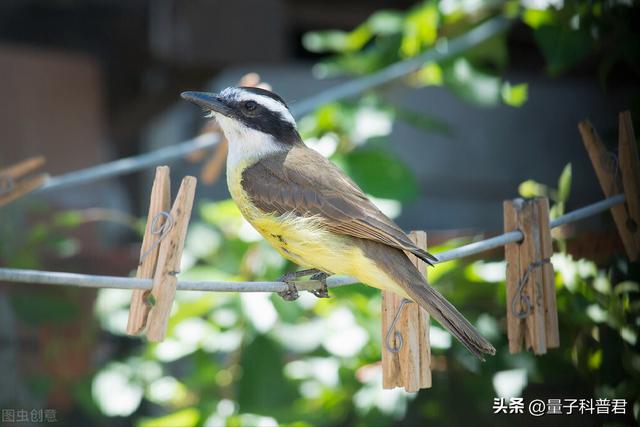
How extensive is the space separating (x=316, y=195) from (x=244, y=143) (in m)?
0.45

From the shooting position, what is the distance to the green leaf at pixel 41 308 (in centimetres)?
490

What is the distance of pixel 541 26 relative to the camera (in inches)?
166

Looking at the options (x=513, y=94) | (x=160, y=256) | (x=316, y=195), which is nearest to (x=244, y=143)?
(x=316, y=195)

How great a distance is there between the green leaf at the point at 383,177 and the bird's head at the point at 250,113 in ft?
2.38

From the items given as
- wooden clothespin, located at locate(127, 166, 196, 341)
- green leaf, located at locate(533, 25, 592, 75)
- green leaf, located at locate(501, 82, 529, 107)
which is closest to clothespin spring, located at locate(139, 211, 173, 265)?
wooden clothespin, located at locate(127, 166, 196, 341)

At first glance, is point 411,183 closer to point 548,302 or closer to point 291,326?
point 291,326

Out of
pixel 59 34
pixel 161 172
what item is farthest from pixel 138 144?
pixel 161 172

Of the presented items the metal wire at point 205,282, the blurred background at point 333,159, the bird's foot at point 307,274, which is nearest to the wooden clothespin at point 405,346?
the metal wire at point 205,282

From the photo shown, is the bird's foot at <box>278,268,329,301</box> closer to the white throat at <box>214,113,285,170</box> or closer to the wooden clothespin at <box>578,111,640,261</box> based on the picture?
the white throat at <box>214,113,285,170</box>

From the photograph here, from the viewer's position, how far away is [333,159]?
4352 mm

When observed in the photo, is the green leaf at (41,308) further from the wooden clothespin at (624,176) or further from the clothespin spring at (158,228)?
the wooden clothespin at (624,176)

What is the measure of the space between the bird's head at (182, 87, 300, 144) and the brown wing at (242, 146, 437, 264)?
15 cm

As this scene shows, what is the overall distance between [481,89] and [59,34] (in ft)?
11.0

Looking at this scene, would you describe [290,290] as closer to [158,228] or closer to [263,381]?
[158,228]
